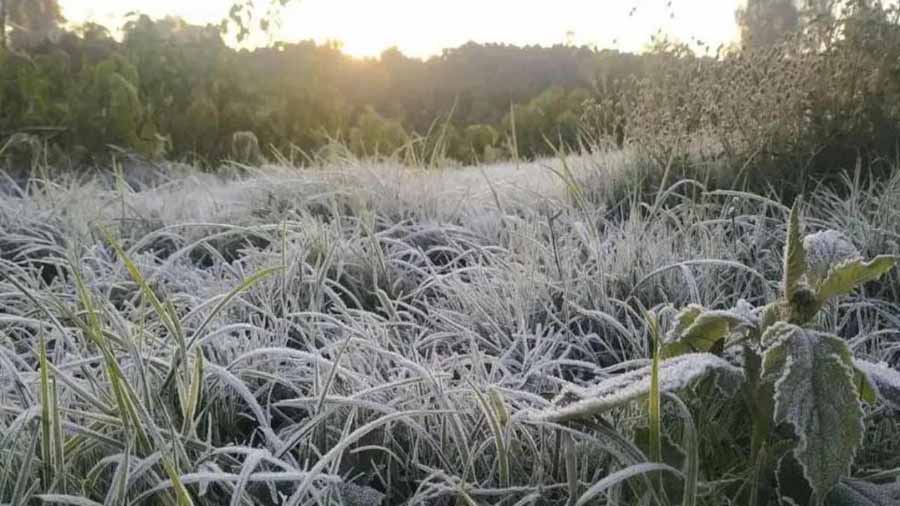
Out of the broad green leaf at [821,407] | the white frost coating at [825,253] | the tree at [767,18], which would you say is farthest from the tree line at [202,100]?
the broad green leaf at [821,407]

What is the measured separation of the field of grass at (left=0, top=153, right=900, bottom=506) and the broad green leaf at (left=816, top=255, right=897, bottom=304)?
13 cm

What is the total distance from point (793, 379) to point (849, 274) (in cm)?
18

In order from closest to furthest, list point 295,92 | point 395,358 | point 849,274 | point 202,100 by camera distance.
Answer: point 849,274 < point 395,358 < point 202,100 < point 295,92

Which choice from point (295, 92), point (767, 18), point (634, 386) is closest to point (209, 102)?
point (295, 92)

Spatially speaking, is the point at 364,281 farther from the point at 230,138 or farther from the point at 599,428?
the point at 230,138

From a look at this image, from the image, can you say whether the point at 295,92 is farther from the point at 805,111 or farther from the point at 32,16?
the point at 805,111

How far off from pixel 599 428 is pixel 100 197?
8.37 feet

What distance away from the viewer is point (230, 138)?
5609 millimetres

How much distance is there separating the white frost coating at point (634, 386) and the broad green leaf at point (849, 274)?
0.46 ft

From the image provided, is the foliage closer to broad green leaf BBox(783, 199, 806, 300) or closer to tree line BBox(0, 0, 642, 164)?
tree line BBox(0, 0, 642, 164)

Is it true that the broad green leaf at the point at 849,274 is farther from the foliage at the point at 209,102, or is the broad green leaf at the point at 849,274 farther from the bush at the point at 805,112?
the foliage at the point at 209,102

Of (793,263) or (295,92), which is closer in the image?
(793,263)

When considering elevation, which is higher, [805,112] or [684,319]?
[805,112]

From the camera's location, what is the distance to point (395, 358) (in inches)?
48.8
